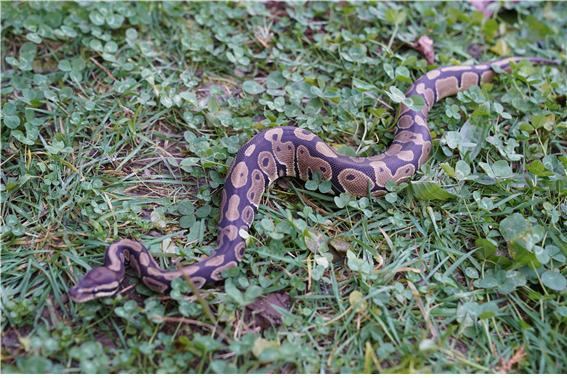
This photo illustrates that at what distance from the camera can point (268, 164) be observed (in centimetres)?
582

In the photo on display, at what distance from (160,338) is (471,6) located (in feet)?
21.2

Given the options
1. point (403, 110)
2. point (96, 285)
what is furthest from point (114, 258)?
point (403, 110)

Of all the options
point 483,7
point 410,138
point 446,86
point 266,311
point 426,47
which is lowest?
point 266,311

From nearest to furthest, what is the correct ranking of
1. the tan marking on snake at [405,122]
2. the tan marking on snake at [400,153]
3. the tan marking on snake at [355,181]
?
the tan marking on snake at [355,181], the tan marking on snake at [400,153], the tan marking on snake at [405,122]

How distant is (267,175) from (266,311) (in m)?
1.56

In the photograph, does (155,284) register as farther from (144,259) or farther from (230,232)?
(230,232)

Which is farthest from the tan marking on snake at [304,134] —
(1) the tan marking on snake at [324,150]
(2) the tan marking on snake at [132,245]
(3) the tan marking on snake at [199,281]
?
(2) the tan marking on snake at [132,245]

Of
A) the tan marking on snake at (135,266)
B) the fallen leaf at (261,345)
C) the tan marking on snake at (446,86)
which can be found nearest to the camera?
the fallen leaf at (261,345)

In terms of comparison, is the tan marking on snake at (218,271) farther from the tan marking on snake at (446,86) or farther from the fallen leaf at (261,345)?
the tan marking on snake at (446,86)

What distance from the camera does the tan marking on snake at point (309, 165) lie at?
5.84m

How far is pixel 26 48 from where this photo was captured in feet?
21.9

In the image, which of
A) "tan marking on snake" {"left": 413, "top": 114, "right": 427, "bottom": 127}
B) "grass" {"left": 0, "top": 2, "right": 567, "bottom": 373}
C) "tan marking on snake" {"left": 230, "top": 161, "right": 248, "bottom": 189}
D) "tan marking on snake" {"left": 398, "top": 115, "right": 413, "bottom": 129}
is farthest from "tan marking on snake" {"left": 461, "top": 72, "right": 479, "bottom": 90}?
"tan marking on snake" {"left": 230, "top": 161, "right": 248, "bottom": 189}

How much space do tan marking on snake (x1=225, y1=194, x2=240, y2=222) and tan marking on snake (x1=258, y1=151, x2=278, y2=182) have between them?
1.69ft

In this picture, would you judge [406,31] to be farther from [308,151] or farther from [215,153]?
[215,153]
